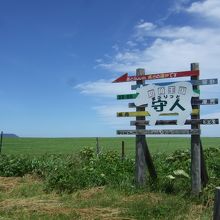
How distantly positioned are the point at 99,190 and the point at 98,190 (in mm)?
26

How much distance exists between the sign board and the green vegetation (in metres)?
1.57

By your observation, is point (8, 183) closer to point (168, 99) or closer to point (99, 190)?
point (99, 190)

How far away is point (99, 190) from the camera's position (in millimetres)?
11211

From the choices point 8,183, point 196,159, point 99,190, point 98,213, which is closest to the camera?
point 98,213

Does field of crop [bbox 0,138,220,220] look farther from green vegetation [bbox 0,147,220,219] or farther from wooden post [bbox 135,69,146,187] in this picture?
wooden post [bbox 135,69,146,187]

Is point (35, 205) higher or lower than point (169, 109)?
lower

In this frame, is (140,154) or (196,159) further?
(140,154)

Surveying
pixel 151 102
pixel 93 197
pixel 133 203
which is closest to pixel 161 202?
pixel 133 203

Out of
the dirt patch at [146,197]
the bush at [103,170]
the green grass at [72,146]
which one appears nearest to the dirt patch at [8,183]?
the bush at [103,170]

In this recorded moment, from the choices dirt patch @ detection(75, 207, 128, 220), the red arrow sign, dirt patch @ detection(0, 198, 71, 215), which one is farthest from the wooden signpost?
dirt patch @ detection(0, 198, 71, 215)

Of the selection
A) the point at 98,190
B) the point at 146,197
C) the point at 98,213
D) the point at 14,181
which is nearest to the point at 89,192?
the point at 98,190

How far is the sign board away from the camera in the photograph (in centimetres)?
1070

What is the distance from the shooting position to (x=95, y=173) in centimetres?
1234

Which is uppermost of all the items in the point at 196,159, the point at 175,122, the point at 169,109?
the point at 169,109
